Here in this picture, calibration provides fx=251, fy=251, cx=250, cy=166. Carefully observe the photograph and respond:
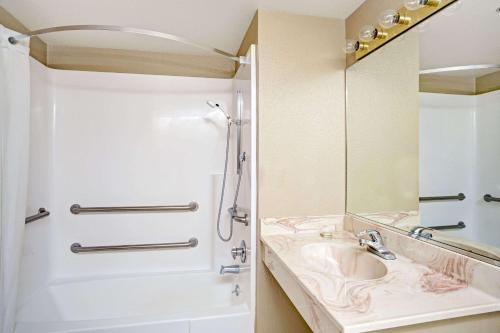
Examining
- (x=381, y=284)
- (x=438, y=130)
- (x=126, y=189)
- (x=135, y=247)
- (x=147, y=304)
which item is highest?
(x=438, y=130)

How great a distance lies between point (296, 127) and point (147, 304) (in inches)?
67.9

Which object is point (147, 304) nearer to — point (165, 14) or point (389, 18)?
point (165, 14)

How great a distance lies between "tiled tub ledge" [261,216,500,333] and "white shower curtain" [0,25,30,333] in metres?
1.35

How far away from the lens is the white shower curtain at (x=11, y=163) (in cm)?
127

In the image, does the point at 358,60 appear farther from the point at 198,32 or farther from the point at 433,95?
the point at 198,32

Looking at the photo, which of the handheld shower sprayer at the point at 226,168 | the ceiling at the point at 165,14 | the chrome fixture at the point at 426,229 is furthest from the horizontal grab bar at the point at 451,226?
the ceiling at the point at 165,14

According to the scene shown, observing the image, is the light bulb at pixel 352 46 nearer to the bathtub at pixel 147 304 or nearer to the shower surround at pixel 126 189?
the shower surround at pixel 126 189

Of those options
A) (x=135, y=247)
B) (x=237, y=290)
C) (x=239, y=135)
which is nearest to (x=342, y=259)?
(x=237, y=290)

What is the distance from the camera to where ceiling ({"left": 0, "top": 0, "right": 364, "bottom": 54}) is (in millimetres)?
1442

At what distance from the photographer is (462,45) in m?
1.00

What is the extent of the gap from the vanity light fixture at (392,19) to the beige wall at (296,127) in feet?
1.30

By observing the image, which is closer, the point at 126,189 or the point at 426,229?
the point at 426,229

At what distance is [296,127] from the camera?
4.91ft

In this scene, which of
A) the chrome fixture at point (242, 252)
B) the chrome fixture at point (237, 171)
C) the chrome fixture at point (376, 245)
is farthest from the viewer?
the chrome fixture at point (237, 171)
